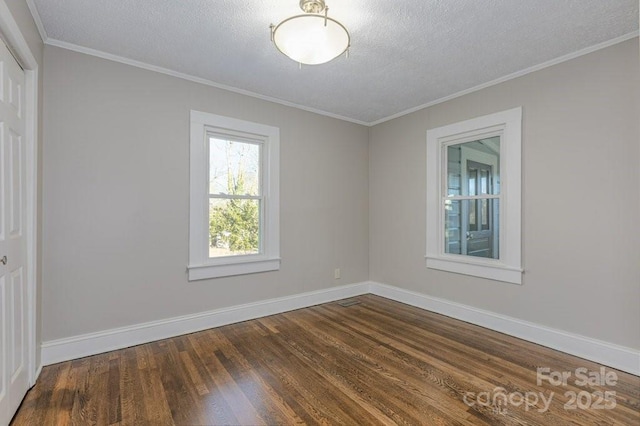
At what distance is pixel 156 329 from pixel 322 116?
3117mm

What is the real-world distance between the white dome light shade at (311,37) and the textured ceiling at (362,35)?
21 cm

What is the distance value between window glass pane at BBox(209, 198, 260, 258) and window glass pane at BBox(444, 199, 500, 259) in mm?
2295

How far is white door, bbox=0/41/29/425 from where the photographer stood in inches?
66.8

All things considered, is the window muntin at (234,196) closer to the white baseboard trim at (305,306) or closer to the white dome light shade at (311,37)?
the white baseboard trim at (305,306)

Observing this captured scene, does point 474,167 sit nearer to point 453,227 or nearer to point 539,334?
point 453,227

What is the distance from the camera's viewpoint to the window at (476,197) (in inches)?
121

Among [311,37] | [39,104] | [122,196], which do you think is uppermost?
[311,37]

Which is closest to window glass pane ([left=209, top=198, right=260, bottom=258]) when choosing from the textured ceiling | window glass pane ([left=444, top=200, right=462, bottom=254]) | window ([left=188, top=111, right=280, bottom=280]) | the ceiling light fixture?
window ([left=188, top=111, right=280, bottom=280])

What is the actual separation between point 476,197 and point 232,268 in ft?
9.21

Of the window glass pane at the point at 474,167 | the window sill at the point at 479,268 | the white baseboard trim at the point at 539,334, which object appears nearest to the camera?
the white baseboard trim at the point at 539,334

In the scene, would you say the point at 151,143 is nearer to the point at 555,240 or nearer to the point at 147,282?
the point at 147,282

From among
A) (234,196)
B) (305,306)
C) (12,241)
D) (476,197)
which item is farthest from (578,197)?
(12,241)

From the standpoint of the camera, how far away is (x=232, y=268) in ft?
11.1

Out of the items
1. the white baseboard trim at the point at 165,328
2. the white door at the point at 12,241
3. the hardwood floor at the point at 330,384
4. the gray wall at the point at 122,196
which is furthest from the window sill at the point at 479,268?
the white door at the point at 12,241
